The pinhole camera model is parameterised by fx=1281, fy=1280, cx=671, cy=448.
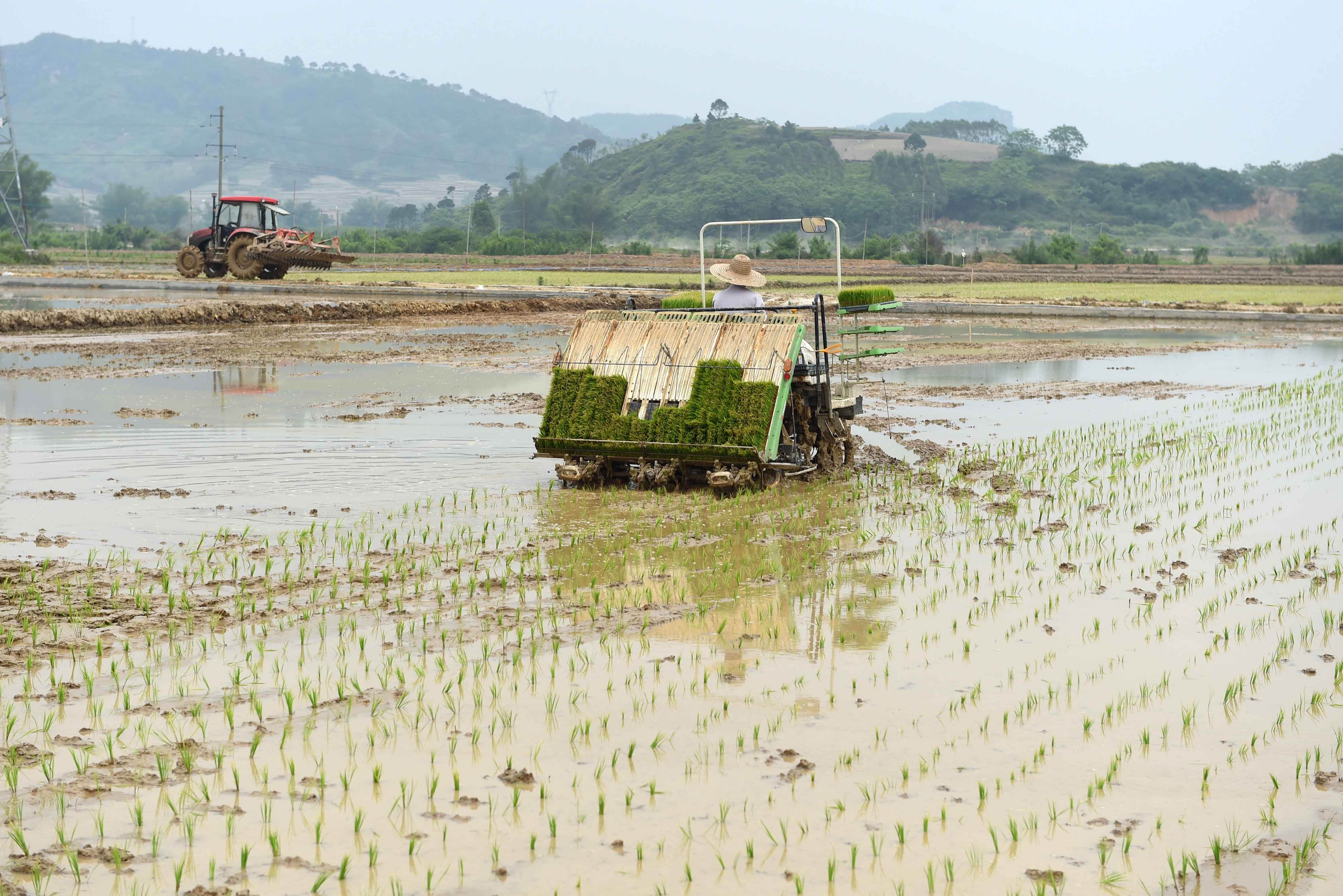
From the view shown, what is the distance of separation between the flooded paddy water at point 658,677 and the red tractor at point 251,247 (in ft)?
97.3

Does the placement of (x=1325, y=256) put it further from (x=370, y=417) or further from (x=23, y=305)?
(x=370, y=417)

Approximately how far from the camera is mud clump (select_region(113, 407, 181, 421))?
14.5m

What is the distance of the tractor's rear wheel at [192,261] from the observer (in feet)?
141

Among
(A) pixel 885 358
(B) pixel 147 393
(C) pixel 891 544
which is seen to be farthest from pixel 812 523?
(A) pixel 885 358

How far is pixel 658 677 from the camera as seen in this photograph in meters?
6.08

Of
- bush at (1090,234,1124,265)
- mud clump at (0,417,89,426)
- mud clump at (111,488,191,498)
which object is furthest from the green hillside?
mud clump at (111,488,191,498)

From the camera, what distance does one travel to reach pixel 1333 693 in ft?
19.7

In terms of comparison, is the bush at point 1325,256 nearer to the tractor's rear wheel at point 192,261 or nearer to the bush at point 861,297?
the tractor's rear wheel at point 192,261

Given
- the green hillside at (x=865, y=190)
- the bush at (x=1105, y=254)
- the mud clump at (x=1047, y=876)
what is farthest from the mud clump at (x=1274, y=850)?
the green hillside at (x=865, y=190)

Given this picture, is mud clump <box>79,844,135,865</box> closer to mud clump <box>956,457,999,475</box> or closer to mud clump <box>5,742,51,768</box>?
mud clump <box>5,742,51,768</box>

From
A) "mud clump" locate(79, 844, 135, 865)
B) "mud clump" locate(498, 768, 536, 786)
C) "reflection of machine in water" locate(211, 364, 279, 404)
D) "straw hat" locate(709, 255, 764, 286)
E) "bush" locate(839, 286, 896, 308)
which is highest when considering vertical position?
"straw hat" locate(709, 255, 764, 286)

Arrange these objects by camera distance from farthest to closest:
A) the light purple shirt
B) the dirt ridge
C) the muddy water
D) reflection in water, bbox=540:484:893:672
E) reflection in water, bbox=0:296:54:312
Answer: reflection in water, bbox=0:296:54:312 → the dirt ridge → the light purple shirt → the muddy water → reflection in water, bbox=540:484:893:672

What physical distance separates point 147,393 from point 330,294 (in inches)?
848

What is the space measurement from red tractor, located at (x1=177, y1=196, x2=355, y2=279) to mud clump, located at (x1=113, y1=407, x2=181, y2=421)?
1026 inches
